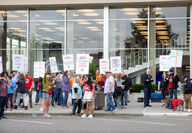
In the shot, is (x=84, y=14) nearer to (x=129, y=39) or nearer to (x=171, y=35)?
(x=129, y=39)

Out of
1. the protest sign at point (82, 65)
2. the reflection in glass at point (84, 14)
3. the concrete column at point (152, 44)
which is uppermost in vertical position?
the reflection in glass at point (84, 14)

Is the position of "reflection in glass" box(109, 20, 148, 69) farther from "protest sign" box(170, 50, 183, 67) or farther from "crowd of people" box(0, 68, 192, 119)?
"protest sign" box(170, 50, 183, 67)

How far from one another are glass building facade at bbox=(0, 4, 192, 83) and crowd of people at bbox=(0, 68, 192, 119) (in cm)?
512

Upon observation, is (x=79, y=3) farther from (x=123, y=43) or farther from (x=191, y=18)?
(x=191, y=18)

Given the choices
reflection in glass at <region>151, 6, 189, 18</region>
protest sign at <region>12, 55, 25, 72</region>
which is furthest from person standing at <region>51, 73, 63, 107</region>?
reflection in glass at <region>151, 6, 189, 18</region>

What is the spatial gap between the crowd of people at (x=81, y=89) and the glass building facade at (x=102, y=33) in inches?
201

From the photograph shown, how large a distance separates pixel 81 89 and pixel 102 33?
974 cm

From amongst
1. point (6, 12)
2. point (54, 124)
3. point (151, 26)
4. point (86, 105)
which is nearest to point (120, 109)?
point (86, 105)

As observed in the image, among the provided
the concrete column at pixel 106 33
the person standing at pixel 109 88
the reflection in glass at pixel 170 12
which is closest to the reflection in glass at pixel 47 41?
the concrete column at pixel 106 33

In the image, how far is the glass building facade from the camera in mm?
23016

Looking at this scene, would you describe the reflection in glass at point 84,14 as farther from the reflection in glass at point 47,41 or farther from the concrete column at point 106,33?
the reflection in glass at point 47,41

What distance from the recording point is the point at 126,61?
2328cm

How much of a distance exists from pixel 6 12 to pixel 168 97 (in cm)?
1346

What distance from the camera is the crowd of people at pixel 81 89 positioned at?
→ 13.8 meters
